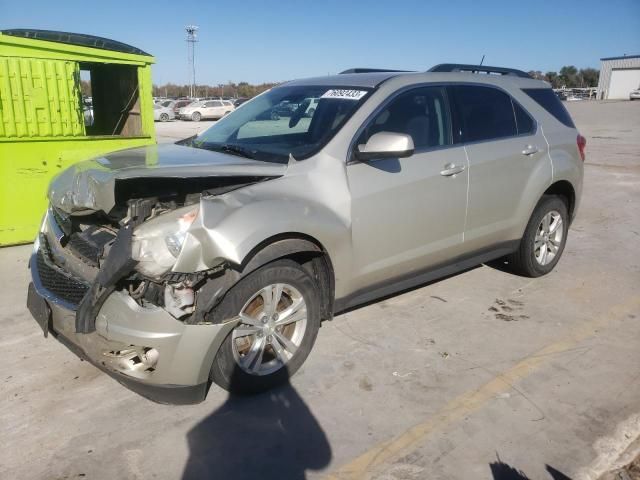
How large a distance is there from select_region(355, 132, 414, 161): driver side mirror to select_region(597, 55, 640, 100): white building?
236ft

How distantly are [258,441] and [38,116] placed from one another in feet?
15.5

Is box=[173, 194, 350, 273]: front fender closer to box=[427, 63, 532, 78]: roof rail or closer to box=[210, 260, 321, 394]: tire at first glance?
box=[210, 260, 321, 394]: tire

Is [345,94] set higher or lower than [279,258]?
higher

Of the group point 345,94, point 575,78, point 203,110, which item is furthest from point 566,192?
point 575,78

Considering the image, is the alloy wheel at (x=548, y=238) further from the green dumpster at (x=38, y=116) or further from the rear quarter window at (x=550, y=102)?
the green dumpster at (x=38, y=116)

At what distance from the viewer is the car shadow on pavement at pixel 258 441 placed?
8.31 ft

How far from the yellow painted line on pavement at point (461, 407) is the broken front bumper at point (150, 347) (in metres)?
0.84

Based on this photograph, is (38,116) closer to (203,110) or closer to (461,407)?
(461,407)

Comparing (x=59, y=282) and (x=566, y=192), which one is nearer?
(x=59, y=282)

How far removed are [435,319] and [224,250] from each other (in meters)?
2.17

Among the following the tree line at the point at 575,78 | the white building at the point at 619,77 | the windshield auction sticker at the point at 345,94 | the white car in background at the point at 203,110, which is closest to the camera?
the windshield auction sticker at the point at 345,94

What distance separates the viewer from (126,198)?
3.02 metres

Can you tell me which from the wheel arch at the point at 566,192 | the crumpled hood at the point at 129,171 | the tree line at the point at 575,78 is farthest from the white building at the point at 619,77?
the crumpled hood at the point at 129,171

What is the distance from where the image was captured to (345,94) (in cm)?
373
